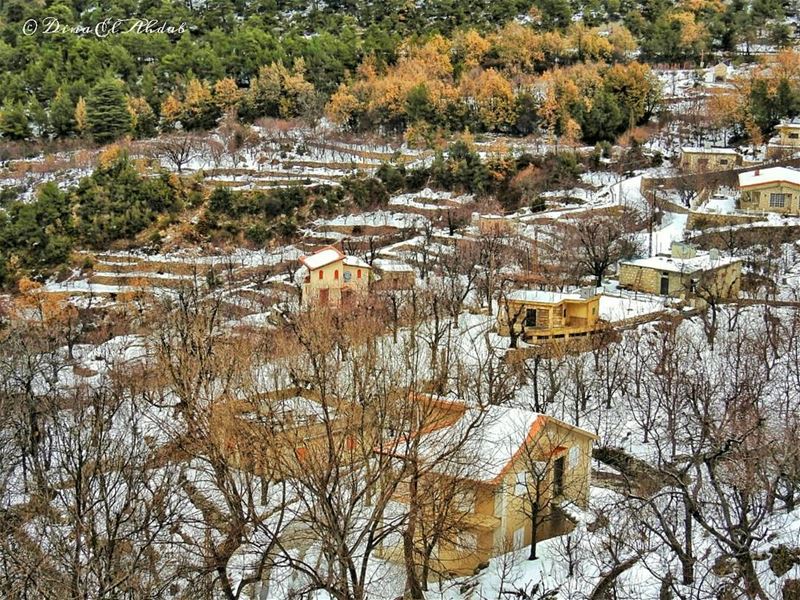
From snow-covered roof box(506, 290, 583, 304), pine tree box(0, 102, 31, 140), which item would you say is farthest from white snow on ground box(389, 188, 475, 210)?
pine tree box(0, 102, 31, 140)

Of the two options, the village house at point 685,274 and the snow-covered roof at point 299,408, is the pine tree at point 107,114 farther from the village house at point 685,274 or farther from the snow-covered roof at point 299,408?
the snow-covered roof at point 299,408

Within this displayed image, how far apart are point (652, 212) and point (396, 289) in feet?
37.8

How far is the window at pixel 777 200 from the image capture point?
33625mm

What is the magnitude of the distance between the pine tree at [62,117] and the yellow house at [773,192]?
32523mm

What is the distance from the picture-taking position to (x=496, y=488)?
1430 cm

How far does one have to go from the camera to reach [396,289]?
2923 cm

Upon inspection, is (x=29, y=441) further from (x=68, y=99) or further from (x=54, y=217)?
(x=68, y=99)

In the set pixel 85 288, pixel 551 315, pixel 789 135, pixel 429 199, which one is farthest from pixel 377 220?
pixel 789 135

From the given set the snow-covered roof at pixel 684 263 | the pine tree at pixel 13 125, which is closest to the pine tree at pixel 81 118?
the pine tree at pixel 13 125

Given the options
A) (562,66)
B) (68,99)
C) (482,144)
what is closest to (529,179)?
(482,144)

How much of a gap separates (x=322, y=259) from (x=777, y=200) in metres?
16.2

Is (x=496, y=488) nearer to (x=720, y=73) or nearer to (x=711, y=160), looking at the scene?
(x=711, y=160)

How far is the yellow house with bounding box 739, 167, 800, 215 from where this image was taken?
109 ft

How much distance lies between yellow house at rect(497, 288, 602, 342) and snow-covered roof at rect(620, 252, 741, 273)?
11.5 feet
